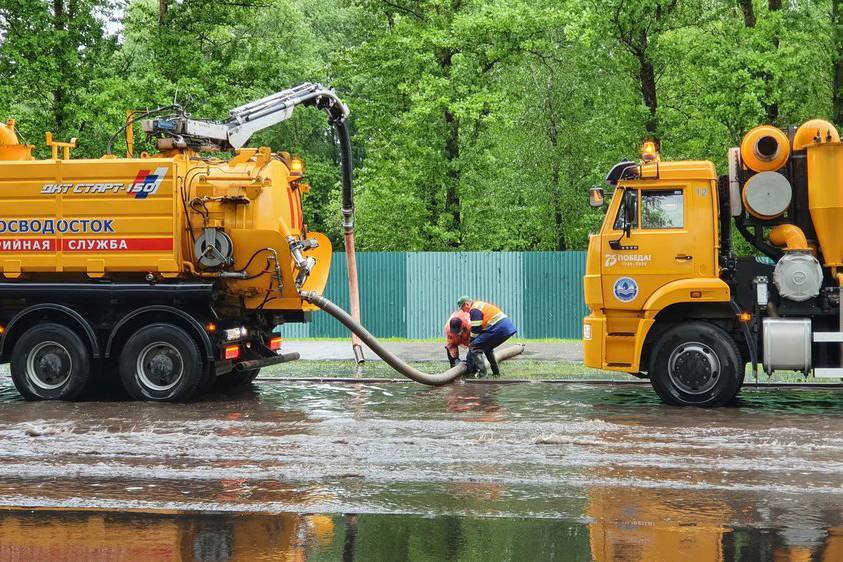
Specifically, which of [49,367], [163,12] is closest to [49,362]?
[49,367]

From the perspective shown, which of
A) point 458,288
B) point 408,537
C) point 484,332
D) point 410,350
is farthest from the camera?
point 458,288

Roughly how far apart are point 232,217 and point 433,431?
4918 millimetres

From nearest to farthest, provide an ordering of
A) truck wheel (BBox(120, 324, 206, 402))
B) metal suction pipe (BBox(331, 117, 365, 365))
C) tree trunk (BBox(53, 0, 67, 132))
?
truck wheel (BBox(120, 324, 206, 402))
metal suction pipe (BBox(331, 117, 365, 365))
tree trunk (BBox(53, 0, 67, 132))

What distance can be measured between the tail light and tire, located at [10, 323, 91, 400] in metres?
1.93

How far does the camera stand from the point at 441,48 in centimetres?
2895

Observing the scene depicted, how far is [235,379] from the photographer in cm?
1588

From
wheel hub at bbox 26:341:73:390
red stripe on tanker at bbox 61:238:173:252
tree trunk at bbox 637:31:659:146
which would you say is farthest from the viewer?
tree trunk at bbox 637:31:659:146

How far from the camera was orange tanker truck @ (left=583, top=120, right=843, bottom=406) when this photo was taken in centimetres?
1275

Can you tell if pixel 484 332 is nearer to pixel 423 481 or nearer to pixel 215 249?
pixel 215 249

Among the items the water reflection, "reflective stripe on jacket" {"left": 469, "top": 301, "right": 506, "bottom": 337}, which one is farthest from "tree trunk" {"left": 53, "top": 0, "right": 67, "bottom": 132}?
the water reflection

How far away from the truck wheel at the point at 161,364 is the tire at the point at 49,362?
0.64 metres

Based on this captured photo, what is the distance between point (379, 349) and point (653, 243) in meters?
4.28

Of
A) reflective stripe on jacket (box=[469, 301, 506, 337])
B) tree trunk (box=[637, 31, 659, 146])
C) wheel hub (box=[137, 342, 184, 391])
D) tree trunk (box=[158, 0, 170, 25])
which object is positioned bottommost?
wheel hub (box=[137, 342, 184, 391])

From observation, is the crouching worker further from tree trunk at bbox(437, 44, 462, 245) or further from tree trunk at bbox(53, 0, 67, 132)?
tree trunk at bbox(53, 0, 67, 132)
